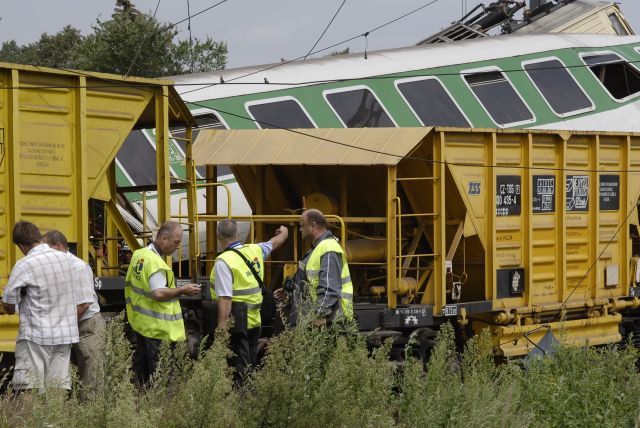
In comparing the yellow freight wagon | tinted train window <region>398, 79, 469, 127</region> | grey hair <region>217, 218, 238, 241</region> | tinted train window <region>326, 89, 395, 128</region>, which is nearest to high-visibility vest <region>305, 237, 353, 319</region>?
grey hair <region>217, 218, 238, 241</region>

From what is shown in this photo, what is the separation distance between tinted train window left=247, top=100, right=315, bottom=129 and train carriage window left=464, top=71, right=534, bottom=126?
141 inches

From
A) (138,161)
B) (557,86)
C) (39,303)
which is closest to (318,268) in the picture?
(39,303)

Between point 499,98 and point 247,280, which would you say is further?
point 499,98

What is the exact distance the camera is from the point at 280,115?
16141mm

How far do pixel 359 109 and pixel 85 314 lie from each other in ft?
27.5

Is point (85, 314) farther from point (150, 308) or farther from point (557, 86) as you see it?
point (557, 86)

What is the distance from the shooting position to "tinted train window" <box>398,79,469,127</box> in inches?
691

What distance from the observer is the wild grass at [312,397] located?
657 cm

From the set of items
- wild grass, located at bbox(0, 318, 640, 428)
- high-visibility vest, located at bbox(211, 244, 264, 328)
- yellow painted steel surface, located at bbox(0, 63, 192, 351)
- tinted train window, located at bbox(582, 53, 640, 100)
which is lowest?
wild grass, located at bbox(0, 318, 640, 428)

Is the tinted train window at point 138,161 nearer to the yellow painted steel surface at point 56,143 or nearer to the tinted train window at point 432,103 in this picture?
the yellow painted steel surface at point 56,143

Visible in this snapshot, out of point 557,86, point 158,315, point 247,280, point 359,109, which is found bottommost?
point 158,315

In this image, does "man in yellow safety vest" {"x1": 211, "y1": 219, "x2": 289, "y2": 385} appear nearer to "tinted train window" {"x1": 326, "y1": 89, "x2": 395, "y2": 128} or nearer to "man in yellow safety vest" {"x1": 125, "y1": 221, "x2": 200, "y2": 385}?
"man in yellow safety vest" {"x1": 125, "y1": 221, "x2": 200, "y2": 385}

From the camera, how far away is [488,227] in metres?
12.8

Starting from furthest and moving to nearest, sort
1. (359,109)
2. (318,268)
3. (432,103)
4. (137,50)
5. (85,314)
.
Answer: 1. (137,50)
2. (432,103)
3. (359,109)
4. (318,268)
5. (85,314)
